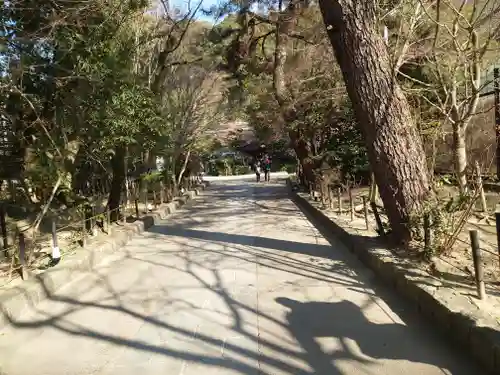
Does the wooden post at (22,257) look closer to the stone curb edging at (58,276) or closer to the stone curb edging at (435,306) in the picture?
the stone curb edging at (58,276)

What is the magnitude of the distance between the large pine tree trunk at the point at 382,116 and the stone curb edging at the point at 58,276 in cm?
449

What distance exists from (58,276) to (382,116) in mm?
4813

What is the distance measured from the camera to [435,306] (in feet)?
15.5

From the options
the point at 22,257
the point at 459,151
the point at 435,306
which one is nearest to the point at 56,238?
the point at 22,257

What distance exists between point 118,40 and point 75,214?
3.73 metres

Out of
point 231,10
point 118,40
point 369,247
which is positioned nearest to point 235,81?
point 231,10

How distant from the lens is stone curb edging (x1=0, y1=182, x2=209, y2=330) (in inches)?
216

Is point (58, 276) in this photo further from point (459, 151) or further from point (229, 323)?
point (459, 151)

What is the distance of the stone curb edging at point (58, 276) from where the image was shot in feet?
18.0

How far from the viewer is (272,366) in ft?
13.1

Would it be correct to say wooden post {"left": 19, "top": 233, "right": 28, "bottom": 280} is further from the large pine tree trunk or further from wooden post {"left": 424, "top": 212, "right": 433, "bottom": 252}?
wooden post {"left": 424, "top": 212, "right": 433, "bottom": 252}

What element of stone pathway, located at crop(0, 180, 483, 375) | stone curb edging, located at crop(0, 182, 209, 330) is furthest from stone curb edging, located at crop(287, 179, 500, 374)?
stone curb edging, located at crop(0, 182, 209, 330)

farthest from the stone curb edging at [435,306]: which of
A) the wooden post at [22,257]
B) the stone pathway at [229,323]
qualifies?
the wooden post at [22,257]

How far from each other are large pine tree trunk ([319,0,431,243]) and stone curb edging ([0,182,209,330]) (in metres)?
4.49
